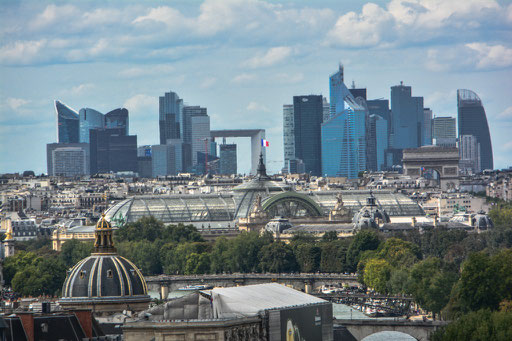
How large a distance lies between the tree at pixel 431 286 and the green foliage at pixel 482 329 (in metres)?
35.1

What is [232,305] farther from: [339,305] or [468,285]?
[339,305]

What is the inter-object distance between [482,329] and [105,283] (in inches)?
910

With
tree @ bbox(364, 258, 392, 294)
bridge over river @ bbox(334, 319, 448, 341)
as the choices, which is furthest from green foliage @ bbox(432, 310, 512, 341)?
tree @ bbox(364, 258, 392, 294)

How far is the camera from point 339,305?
458 feet

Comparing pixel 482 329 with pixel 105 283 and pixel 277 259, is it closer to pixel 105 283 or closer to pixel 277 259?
pixel 105 283

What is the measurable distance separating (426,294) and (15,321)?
55614 millimetres

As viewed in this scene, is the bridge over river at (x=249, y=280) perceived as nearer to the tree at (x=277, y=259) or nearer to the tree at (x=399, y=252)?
the tree at (x=399, y=252)

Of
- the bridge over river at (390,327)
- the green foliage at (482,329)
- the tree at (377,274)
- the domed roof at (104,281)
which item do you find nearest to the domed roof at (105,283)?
the domed roof at (104,281)

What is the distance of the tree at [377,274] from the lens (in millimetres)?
145750

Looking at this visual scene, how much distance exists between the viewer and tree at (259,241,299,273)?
177 metres

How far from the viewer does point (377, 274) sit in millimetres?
149000

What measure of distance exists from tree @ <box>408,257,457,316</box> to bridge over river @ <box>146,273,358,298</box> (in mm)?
27983

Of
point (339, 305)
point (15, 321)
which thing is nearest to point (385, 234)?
point (339, 305)

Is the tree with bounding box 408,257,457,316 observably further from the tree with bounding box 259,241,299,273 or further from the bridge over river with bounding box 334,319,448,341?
the tree with bounding box 259,241,299,273
